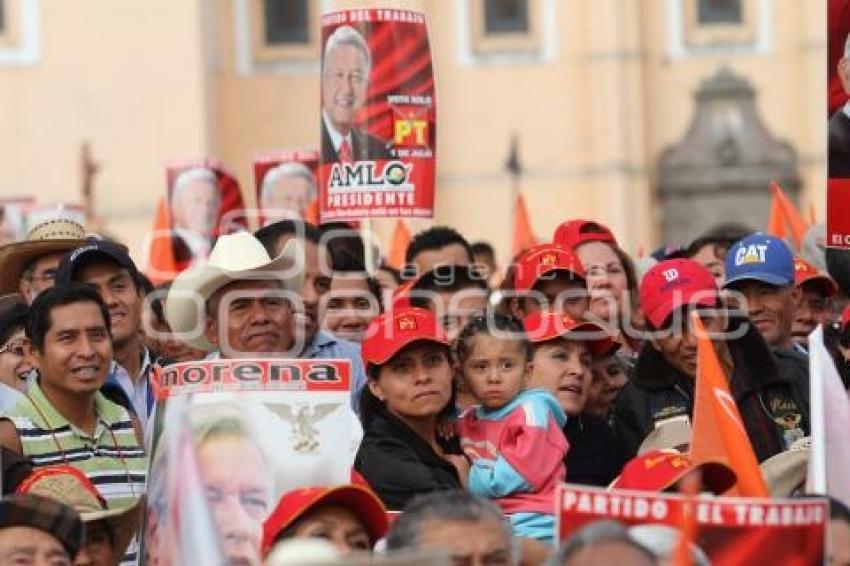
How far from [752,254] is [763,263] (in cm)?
10

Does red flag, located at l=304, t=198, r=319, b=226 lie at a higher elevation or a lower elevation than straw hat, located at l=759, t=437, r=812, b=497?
higher

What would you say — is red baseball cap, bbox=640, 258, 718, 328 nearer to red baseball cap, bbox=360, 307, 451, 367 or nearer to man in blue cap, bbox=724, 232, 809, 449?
man in blue cap, bbox=724, 232, 809, 449

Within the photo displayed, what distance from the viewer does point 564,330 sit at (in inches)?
419

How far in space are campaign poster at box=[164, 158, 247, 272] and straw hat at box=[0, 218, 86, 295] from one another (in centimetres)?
523

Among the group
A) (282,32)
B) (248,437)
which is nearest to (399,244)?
(248,437)

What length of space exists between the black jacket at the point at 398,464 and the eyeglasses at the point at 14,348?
5.64ft

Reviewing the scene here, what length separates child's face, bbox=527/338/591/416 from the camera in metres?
10.5

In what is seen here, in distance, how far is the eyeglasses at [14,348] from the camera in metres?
11.1

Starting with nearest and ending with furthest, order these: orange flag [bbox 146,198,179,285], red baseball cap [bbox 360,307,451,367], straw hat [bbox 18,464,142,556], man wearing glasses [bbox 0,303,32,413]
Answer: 1. straw hat [bbox 18,464,142,556]
2. red baseball cap [bbox 360,307,451,367]
3. man wearing glasses [bbox 0,303,32,413]
4. orange flag [bbox 146,198,179,285]

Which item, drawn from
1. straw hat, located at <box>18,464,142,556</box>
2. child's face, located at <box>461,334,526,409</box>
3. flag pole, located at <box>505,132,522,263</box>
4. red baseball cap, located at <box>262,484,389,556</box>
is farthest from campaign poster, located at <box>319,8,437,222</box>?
flag pole, located at <box>505,132,522,263</box>

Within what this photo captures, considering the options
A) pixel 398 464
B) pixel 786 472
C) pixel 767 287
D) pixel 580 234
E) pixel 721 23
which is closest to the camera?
pixel 786 472

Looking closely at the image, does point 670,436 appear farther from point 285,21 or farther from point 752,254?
point 285,21

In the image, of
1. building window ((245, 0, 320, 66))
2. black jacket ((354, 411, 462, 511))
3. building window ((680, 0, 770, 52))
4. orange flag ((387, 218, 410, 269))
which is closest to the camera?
black jacket ((354, 411, 462, 511))

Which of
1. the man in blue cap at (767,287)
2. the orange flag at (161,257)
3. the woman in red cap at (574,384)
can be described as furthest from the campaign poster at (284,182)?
the woman in red cap at (574,384)
